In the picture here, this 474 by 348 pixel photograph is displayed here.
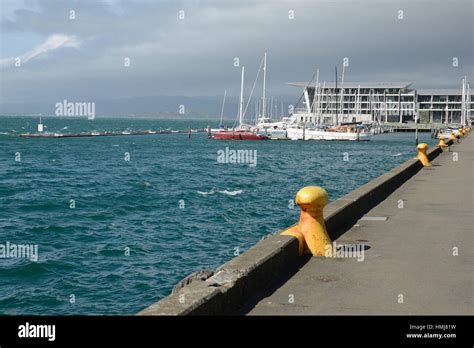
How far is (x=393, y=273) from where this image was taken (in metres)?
8.58

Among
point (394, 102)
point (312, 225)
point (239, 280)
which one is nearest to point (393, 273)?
point (312, 225)

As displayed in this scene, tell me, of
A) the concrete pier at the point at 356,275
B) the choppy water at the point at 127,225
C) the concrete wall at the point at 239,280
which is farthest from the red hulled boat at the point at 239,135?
the concrete wall at the point at 239,280

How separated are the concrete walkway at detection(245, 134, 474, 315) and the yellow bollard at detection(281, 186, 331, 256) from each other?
29 centimetres

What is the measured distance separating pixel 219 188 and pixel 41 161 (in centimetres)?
3037

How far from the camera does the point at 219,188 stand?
1403 inches

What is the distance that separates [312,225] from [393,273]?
140 cm

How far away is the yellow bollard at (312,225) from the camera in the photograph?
930 cm

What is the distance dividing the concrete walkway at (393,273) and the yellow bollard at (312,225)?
29 cm

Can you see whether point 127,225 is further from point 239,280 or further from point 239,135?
point 239,135

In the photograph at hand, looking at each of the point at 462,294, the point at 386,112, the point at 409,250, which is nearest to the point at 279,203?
the point at 409,250

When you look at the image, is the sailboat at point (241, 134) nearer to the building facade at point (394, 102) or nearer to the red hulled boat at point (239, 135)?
the red hulled boat at point (239, 135)

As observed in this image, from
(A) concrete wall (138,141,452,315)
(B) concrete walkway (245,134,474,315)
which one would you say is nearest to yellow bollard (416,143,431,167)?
(B) concrete walkway (245,134,474,315)

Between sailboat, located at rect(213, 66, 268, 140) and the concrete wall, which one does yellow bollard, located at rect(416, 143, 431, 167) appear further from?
sailboat, located at rect(213, 66, 268, 140)

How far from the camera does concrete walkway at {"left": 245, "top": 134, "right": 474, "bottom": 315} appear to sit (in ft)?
23.2
